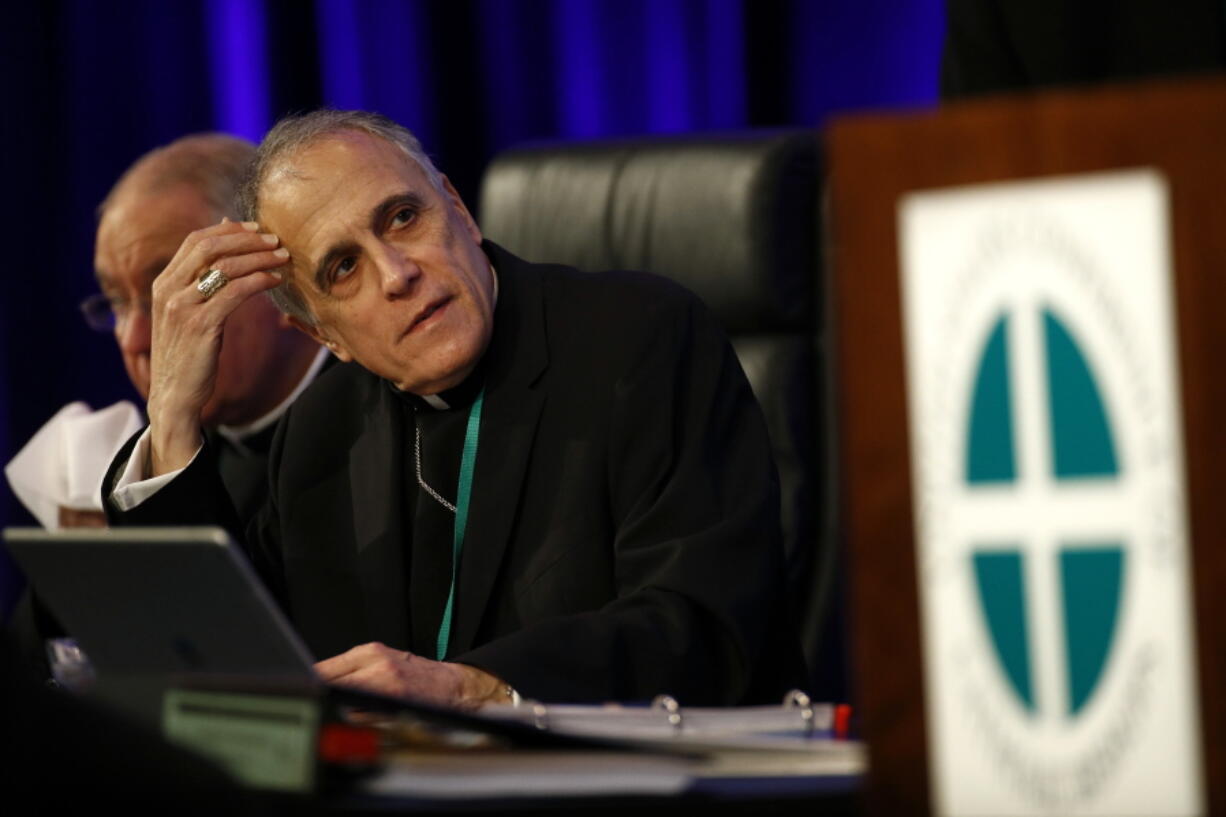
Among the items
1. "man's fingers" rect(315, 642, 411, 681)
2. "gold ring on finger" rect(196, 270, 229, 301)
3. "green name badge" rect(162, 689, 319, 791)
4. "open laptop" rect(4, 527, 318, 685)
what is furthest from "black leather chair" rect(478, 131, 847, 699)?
"green name badge" rect(162, 689, 319, 791)

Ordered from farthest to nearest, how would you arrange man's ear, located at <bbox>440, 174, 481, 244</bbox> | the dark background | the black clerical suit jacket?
the dark background → man's ear, located at <bbox>440, 174, 481, 244</bbox> → the black clerical suit jacket

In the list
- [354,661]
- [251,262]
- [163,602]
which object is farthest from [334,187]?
[163,602]

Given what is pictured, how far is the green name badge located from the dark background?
224cm

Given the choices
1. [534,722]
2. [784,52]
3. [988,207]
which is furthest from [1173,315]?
[784,52]

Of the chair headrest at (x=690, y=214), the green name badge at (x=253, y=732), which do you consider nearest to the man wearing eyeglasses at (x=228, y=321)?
the chair headrest at (x=690, y=214)

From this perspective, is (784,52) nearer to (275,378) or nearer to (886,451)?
(275,378)

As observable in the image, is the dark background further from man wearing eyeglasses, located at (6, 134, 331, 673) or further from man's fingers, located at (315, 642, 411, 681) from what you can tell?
man's fingers, located at (315, 642, 411, 681)

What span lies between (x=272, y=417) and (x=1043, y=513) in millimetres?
1869

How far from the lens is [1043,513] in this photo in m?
0.59

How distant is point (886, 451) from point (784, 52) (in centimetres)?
244

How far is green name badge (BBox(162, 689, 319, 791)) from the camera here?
70cm

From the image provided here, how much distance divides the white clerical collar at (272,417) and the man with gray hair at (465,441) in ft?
1.58

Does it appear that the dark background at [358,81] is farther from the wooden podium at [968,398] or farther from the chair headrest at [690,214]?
the wooden podium at [968,398]

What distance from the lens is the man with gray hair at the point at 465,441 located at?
1598 mm
